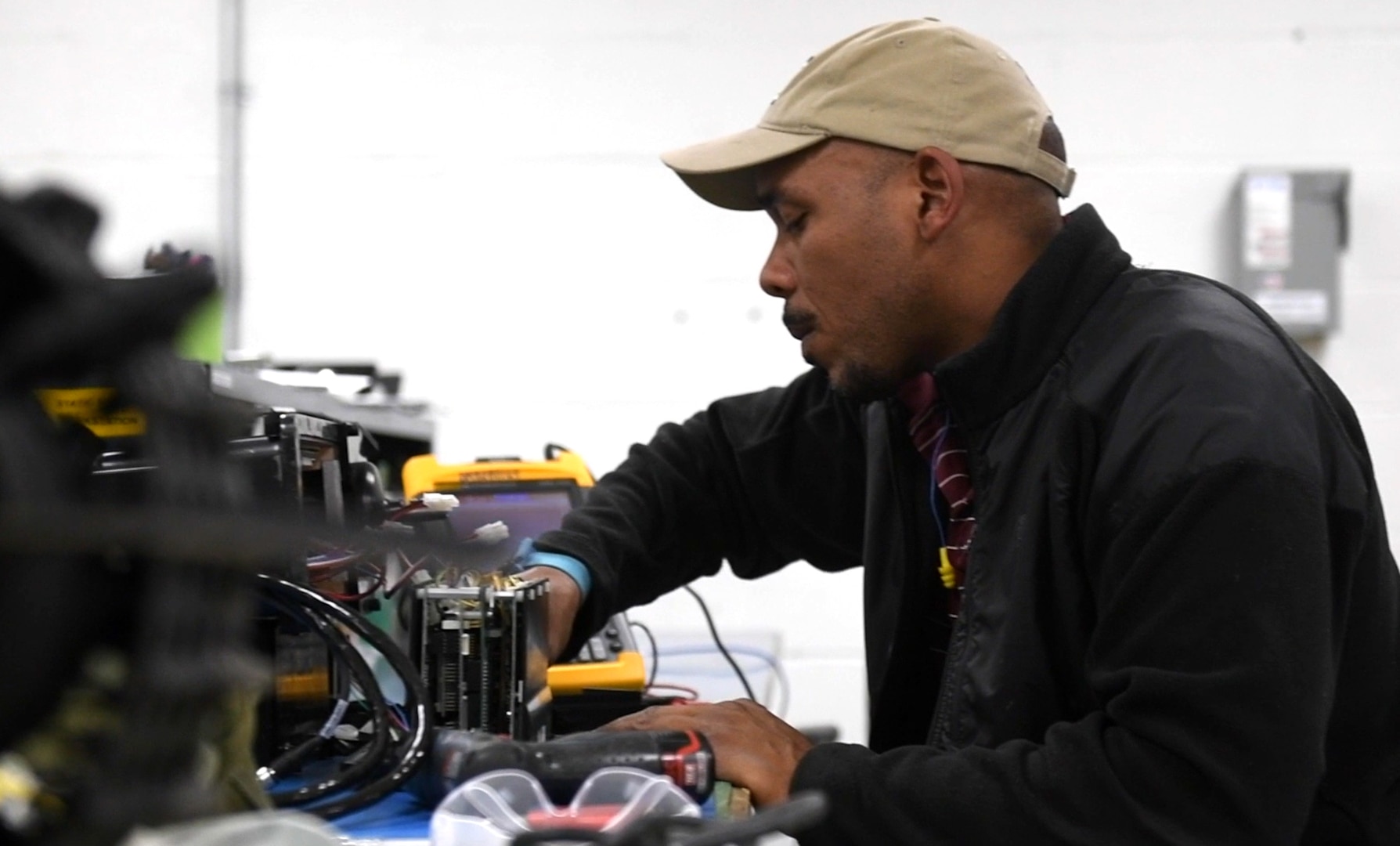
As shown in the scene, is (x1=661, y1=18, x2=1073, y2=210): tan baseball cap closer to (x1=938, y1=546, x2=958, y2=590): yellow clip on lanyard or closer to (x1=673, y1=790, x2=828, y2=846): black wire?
(x1=938, y1=546, x2=958, y2=590): yellow clip on lanyard

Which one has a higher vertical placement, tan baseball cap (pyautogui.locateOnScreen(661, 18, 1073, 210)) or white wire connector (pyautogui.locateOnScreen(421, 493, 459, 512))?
tan baseball cap (pyautogui.locateOnScreen(661, 18, 1073, 210))

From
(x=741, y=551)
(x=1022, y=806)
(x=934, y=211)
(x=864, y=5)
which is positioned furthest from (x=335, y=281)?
(x=1022, y=806)

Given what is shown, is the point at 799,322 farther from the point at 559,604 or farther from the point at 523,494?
the point at 523,494

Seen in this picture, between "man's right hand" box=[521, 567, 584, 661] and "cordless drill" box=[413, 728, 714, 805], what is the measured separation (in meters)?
0.36

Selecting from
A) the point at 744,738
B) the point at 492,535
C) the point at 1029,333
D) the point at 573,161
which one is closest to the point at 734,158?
the point at 1029,333

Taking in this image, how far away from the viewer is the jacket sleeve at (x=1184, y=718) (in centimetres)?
100

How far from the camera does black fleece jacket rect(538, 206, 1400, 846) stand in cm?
101

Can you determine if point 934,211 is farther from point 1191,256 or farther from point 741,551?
point 1191,256

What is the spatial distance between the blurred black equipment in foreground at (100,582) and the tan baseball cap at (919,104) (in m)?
1.00

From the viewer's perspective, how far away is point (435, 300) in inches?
130

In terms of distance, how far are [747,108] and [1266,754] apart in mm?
2528

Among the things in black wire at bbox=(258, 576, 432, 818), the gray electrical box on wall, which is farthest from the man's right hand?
the gray electrical box on wall

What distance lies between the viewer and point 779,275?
145 cm

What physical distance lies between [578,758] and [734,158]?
0.63 meters
